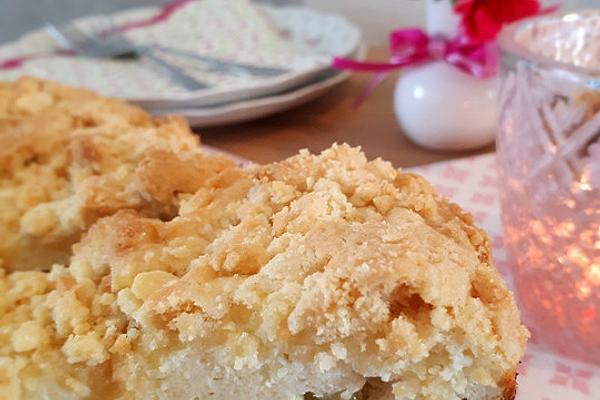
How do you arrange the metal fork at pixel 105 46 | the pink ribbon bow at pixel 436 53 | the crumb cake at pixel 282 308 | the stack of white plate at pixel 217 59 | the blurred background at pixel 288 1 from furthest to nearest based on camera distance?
the blurred background at pixel 288 1 < the metal fork at pixel 105 46 < the stack of white plate at pixel 217 59 < the pink ribbon bow at pixel 436 53 < the crumb cake at pixel 282 308

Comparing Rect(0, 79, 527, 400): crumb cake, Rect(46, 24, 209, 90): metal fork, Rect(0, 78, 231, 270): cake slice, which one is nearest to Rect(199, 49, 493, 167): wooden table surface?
Rect(46, 24, 209, 90): metal fork

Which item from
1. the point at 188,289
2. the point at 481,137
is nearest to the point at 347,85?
the point at 481,137

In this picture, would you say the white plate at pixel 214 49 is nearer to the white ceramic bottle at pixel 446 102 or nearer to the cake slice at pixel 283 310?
the white ceramic bottle at pixel 446 102

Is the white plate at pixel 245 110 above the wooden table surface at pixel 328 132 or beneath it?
above

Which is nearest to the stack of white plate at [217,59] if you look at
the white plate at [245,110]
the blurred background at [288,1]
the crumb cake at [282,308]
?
the white plate at [245,110]

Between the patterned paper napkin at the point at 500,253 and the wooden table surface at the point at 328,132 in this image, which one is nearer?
the patterned paper napkin at the point at 500,253

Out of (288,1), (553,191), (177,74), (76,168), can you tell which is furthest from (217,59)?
(288,1)

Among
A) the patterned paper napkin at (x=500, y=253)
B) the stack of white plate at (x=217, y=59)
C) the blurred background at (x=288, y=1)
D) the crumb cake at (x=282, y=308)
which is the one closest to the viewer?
the crumb cake at (x=282, y=308)
